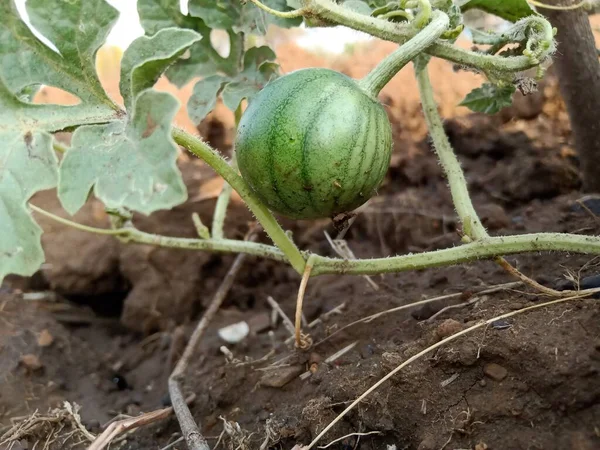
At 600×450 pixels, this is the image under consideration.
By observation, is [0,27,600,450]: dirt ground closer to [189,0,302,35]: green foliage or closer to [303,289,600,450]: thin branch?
[303,289,600,450]: thin branch

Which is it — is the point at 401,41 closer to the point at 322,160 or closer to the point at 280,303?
the point at 322,160

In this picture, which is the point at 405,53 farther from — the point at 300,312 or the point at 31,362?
the point at 31,362

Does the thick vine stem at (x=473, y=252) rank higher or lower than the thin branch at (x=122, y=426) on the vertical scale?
higher

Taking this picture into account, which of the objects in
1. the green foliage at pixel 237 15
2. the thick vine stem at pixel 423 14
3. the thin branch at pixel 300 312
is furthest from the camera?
the green foliage at pixel 237 15

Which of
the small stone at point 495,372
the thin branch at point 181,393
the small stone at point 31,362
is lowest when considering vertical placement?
→ the small stone at point 31,362

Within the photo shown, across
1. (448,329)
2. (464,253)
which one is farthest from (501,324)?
(464,253)

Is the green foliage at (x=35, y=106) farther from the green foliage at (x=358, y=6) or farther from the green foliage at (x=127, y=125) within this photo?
the green foliage at (x=358, y=6)

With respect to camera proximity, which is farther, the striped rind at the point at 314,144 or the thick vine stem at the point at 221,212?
the thick vine stem at the point at 221,212

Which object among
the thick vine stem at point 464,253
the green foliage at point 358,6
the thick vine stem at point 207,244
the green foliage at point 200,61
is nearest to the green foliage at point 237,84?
the green foliage at point 200,61
